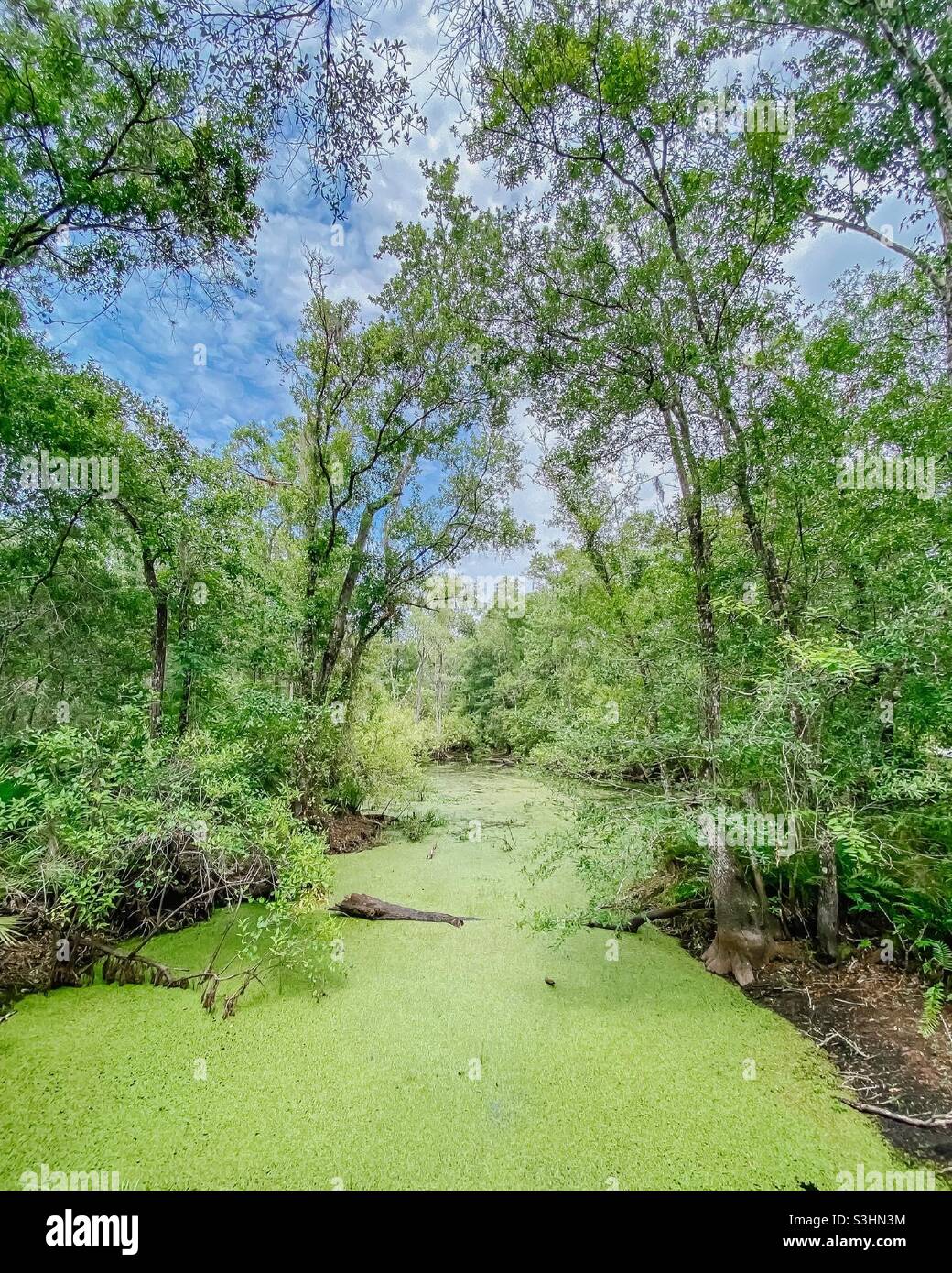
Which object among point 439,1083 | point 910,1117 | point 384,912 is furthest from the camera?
point 384,912

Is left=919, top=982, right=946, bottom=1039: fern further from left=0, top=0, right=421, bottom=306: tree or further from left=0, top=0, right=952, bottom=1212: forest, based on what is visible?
left=0, top=0, right=421, bottom=306: tree

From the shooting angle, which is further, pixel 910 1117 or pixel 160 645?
pixel 160 645

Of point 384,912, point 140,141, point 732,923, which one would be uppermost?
point 140,141

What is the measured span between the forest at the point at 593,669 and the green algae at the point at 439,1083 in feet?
0.06

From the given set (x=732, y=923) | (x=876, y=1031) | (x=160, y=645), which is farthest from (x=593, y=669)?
(x=160, y=645)

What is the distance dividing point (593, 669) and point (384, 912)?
2979mm

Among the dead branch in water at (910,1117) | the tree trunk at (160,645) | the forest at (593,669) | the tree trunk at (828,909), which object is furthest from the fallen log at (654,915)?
the tree trunk at (160,645)

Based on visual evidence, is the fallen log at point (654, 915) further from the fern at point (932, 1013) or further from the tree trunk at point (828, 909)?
the fern at point (932, 1013)

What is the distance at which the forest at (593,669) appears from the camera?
6.42 ft

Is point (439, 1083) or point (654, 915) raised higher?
point (439, 1083)

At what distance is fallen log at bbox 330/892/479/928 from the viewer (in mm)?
3943

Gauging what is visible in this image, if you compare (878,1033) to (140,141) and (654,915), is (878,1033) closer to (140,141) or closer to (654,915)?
(654,915)

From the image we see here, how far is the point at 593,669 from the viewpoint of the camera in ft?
13.9

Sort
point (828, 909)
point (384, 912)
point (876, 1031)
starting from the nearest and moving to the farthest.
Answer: point (876, 1031), point (828, 909), point (384, 912)
